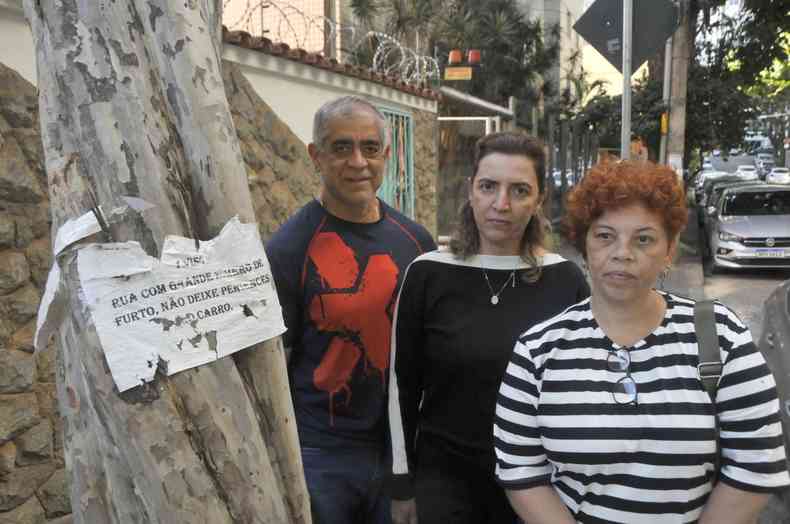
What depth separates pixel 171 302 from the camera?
137 centimetres

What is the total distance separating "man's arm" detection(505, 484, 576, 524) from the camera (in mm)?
1912

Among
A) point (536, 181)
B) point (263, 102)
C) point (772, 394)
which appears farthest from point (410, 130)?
point (772, 394)

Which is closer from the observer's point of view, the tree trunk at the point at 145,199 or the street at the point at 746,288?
the tree trunk at the point at 145,199

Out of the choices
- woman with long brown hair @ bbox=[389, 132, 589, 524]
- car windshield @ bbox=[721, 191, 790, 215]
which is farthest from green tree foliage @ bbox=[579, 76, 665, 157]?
woman with long brown hair @ bbox=[389, 132, 589, 524]

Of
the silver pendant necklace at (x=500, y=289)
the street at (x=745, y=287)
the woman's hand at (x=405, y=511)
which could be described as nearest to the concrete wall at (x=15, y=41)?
the silver pendant necklace at (x=500, y=289)

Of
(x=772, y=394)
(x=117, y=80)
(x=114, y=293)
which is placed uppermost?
(x=117, y=80)

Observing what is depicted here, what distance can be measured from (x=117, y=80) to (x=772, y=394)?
5.19 ft

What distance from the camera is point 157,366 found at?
4.39 feet

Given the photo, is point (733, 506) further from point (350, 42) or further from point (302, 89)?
point (350, 42)

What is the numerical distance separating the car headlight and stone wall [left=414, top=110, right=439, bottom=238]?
5.14 m

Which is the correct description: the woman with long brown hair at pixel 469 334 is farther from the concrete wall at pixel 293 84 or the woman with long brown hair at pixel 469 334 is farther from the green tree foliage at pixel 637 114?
the green tree foliage at pixel 637 114

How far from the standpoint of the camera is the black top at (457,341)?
2303 millimetres

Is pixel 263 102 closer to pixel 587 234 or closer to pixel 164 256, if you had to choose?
pixel 587 234

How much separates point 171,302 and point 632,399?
1094 mm
